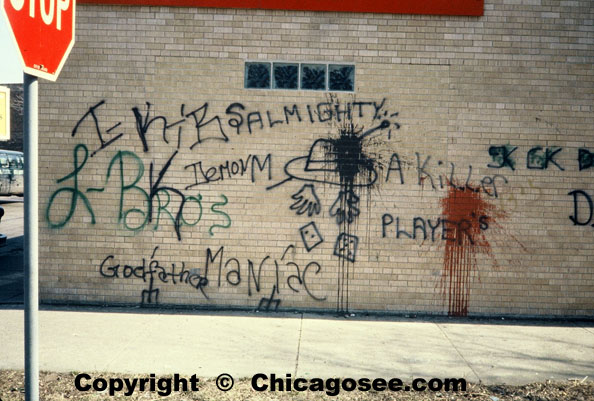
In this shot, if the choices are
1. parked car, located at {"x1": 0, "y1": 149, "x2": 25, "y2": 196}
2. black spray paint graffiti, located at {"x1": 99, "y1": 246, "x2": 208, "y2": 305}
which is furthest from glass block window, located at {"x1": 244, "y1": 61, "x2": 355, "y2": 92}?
parked car, located at {"x1": 0, "y1": 149, "x2": 25, "y2": 196}

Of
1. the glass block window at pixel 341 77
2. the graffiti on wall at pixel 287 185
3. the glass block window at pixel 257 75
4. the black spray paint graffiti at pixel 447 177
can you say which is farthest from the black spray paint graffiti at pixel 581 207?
the glass block window at pixel 257 75

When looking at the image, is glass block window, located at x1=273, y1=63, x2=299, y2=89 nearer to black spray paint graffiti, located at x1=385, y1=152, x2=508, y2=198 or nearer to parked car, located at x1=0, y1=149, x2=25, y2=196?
black spray paint graffiti, located at x1=385, y1=152, x2=508, y2=198

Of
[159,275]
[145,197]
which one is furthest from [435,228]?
[145,197]

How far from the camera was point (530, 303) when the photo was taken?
671 centimetres

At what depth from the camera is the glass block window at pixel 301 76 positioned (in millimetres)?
6730

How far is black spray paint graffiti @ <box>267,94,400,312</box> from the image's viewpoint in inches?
265

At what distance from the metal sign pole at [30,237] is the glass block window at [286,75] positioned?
435 centimetres

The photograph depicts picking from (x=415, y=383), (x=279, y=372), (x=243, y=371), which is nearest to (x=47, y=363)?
(x=243, y=371)

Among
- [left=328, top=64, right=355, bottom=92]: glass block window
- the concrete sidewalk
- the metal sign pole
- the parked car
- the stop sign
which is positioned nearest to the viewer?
the stop sign

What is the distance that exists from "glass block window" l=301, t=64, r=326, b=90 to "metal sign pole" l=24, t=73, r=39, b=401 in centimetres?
445

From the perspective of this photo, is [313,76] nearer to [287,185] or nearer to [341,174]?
[341,174]

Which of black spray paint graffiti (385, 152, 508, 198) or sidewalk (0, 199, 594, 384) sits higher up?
black spray paint graffiti (385, 152, 508, 198)

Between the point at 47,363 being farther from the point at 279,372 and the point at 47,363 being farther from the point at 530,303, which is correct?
the point at 530,303

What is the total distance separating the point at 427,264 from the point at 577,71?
3.27 m
